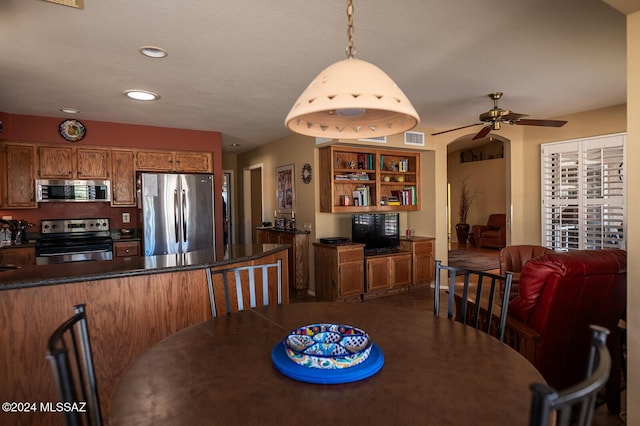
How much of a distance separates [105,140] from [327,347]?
4563 mm

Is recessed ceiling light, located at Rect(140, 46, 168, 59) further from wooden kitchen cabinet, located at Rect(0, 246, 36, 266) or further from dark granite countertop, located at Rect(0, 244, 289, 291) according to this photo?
wooden kitchen cabinet, located at Rect(0, 246, 36, 266)

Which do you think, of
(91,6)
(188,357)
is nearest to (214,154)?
(91,6)

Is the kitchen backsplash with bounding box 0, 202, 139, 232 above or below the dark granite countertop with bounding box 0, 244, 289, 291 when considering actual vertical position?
above

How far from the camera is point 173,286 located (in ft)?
7.76

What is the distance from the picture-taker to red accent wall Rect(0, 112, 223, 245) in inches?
169

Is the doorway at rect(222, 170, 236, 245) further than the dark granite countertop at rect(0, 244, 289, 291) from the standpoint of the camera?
Yes

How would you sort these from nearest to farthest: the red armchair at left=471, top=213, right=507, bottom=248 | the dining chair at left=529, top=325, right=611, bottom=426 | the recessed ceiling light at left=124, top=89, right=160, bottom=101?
the dining chair at left=529, top=325, right=611, bottom=426, the recessed ceiling light at left=124, top=89, right=160, bottom=101, the red armchair at left=471, top=213, right=507, bottom=248

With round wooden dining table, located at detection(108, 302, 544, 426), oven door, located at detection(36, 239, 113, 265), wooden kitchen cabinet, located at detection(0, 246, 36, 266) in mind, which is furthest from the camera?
oven door, located at detection(36, 239, 113, 265)

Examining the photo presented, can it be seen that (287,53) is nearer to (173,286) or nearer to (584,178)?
(173,286)

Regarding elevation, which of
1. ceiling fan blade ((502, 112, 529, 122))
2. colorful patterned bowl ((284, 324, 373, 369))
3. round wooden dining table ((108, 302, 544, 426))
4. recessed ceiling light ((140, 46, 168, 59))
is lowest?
round wooden dining table ((108, 302, 544, 426))

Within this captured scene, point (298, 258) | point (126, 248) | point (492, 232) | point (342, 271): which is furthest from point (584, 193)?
point (126, 248)

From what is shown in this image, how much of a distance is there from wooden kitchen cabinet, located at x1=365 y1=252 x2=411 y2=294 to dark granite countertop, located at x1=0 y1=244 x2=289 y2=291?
252 centimetres

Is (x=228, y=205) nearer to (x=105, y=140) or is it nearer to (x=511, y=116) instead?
(x=105, y=140)

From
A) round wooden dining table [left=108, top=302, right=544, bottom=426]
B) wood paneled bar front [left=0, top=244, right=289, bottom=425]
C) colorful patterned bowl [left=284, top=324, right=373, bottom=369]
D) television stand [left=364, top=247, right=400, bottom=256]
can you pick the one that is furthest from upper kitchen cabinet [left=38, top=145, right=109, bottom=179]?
colorful patterned bowl [left=284, top=324, right=373, bottom=369]
